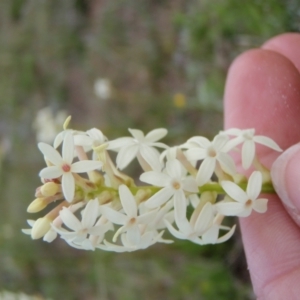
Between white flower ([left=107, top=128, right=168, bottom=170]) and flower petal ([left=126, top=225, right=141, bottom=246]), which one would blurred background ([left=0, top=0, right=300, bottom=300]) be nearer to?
white flower ([left=107, top=128, right=168, bottom=170])

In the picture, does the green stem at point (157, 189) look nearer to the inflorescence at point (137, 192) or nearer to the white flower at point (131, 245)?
the inflorescence at point (137, 192)

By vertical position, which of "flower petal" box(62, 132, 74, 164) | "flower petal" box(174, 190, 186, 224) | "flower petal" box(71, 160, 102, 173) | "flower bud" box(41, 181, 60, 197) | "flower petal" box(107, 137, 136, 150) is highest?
"flower petal" box(62, 132, 74, 164)

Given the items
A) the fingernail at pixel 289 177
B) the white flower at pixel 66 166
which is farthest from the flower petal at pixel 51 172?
the fingernail at pixel 289 177

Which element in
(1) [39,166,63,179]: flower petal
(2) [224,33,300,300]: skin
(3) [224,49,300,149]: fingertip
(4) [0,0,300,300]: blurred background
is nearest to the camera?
(1) [39,166,63,179]: flower petal

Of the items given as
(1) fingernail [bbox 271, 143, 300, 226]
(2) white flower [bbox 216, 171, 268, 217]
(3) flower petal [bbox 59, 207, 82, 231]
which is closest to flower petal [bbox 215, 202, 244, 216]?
(2) white flower [bbox 216, 171, 268, 217]

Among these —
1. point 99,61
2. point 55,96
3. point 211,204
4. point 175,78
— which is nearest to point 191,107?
point 175,78

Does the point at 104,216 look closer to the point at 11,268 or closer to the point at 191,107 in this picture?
the point at 191,107

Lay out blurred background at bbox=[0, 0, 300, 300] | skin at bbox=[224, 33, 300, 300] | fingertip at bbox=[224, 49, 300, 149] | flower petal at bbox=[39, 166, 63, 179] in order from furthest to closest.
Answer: blurred background at bbox=[0, 0, 300, 300], fingertip at bbox=[224, 49, 300, 149], skin at bbox=[224, 33, 300, 300], flower petal at bbox=[39, 166, 63, 179]
